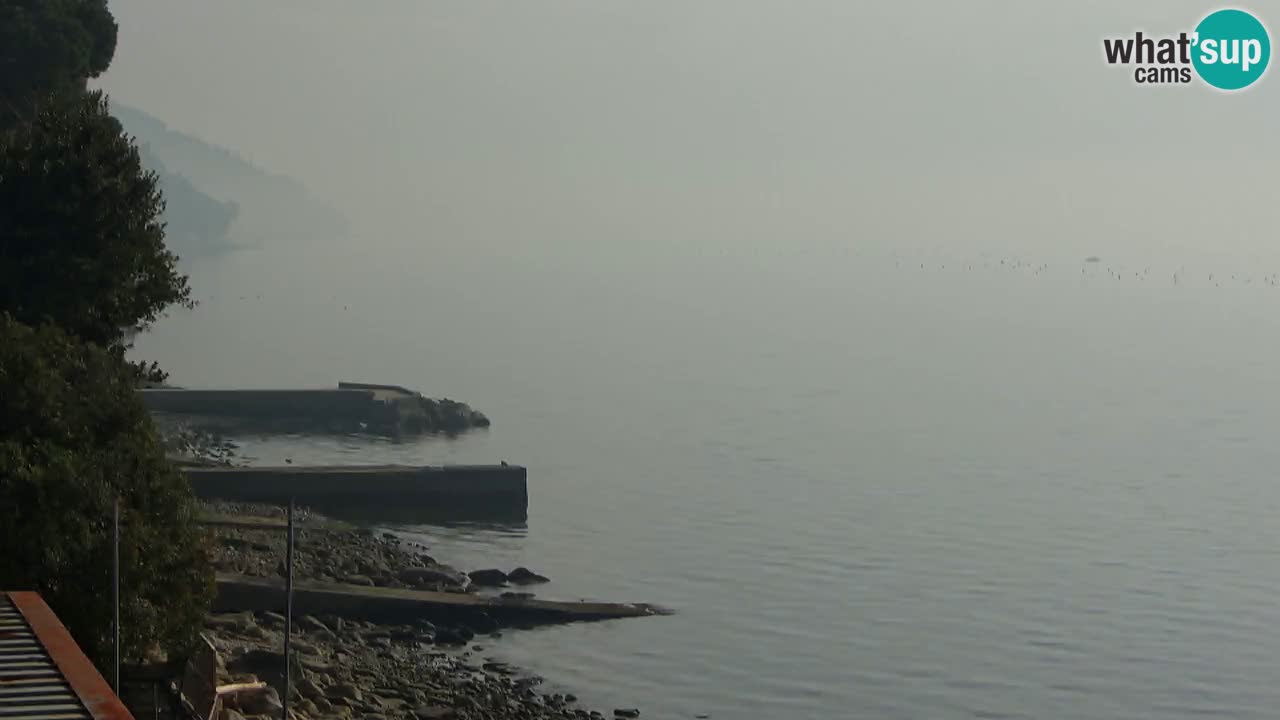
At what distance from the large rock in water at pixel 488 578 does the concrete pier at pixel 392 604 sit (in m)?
2.95

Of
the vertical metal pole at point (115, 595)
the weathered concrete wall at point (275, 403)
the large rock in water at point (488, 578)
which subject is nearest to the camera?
the vertical metal pole at point (115, 595)

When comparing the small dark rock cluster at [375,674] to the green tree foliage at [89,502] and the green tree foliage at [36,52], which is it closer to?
the green tree foliage at [89,502]

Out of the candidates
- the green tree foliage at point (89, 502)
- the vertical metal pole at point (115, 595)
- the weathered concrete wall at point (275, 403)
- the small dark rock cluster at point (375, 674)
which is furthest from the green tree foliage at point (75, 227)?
the weathered concrete wall at point (275, 403)

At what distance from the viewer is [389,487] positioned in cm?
4875

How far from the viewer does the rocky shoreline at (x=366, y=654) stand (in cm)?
2578

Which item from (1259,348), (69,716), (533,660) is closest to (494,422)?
(533,660)

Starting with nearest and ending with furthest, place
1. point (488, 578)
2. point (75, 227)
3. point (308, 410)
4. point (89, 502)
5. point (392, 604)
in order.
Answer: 1. point (89, 502)
2. point (75, 227)
3. point (392, 604)
4. point (488, 578)
5. point (308, 410)

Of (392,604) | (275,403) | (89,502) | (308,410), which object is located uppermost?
(275,403)

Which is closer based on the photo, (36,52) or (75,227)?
(75,227)

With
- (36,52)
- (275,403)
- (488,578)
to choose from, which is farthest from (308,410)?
(36,52)

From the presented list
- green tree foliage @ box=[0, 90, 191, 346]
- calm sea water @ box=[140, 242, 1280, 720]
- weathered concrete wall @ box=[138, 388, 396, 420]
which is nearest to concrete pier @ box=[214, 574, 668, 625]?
calm sea water @ box=[140, 242, 1280, 720]

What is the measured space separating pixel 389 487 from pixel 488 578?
961 centimetres

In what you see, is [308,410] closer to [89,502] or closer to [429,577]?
[429,577]

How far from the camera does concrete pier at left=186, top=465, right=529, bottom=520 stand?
4688cm
